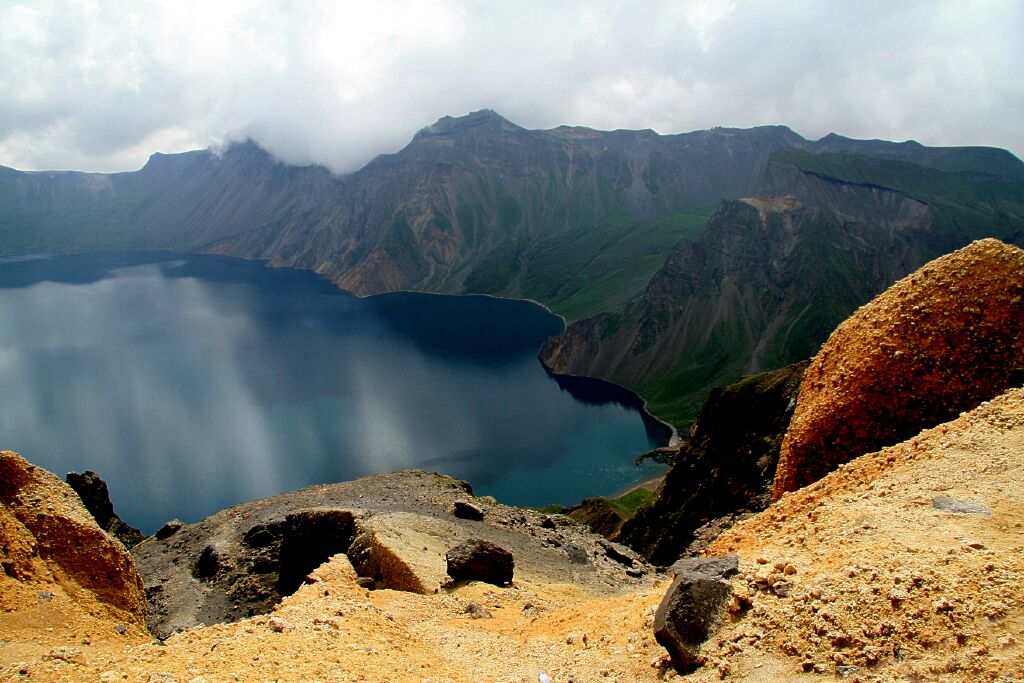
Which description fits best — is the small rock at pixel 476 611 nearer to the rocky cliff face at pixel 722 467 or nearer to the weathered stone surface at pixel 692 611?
the weathered stone surface at pixel 692 611

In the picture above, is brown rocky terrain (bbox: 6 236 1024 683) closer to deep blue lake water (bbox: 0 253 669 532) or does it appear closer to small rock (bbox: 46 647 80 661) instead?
small rock (bbox: 46 647 80 661)

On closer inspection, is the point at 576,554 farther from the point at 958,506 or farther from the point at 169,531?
the point at 169,531

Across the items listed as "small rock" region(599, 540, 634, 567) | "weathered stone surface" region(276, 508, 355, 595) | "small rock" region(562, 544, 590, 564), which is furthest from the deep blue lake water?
"small rock" region(562, 544, 590, 564)

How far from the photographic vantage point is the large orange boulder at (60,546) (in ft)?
62.1

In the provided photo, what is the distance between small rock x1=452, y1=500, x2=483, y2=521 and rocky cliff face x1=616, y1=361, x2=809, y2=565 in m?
12.9

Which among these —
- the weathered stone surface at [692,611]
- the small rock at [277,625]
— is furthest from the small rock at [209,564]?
the weathered stone surface at [692,611]

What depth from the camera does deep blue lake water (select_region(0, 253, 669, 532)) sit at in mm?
94125

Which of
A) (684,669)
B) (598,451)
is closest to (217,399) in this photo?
(598,451)

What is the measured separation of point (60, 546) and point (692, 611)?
19.5m

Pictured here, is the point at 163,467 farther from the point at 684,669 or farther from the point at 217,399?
the point at 684,669

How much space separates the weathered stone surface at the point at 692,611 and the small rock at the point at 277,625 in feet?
27.2

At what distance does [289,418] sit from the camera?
385ft

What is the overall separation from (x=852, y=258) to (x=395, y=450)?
15356 cm

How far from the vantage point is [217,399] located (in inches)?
4990
